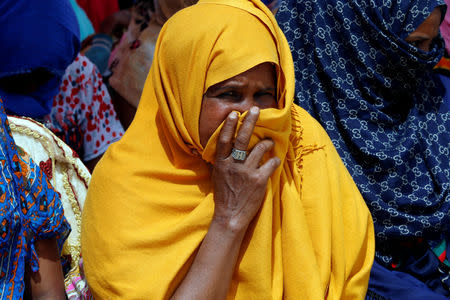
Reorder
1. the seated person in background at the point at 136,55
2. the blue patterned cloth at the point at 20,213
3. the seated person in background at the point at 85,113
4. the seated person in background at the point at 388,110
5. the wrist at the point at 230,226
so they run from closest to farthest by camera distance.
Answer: the blue patterned cloth at the point at 20,213, the wrist at the point at 230,226, the seated person in background at the point at 388,110, the seated person in background at the point at 85,113, the seated person in background at the point at 136,55

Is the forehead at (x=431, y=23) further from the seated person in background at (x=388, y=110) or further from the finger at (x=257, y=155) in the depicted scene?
the finger at (x=257, y=155)

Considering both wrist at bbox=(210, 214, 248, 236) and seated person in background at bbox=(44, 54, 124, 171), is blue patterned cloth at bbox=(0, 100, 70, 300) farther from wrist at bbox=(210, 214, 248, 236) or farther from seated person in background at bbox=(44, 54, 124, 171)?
seated person in background at bbox=(44, 54, 124, 171)

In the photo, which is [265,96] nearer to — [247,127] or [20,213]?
[247,127]

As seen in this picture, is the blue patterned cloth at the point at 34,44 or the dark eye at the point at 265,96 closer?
the dark eye at the point at 265,96

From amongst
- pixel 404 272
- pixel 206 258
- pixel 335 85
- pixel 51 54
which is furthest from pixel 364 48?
pixel 51 54

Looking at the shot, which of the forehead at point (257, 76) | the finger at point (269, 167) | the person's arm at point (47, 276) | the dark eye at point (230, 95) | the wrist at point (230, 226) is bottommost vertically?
the person's arm at point (47, 276)

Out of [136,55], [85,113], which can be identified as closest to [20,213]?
[85,113]

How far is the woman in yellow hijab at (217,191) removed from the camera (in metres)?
1.79

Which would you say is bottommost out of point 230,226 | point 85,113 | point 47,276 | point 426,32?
point 47,276

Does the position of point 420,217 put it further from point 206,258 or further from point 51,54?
point 51,54

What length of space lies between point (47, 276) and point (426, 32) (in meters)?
1.95

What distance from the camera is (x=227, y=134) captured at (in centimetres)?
178

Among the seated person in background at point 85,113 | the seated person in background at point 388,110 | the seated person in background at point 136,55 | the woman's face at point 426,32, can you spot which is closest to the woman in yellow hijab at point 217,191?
the seated person in background at point 388,110

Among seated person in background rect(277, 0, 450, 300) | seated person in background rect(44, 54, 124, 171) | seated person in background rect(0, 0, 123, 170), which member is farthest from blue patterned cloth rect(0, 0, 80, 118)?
seated person in background rect(277, 0, 450, 300)
